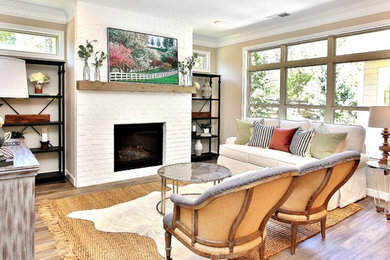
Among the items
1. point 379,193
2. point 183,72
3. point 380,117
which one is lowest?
point 379,193

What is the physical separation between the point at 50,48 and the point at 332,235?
473cm

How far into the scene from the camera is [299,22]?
190 inches

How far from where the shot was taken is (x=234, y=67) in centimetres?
618

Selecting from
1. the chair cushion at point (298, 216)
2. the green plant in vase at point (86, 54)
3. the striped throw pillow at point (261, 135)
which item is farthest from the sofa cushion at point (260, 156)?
the green plant in vase at point (86, 54)

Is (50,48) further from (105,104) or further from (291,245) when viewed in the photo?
(291,245)

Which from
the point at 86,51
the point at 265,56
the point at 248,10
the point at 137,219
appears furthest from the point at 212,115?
the point at 137,219

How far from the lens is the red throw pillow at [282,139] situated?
427 centimetres

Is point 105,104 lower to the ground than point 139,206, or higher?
higher

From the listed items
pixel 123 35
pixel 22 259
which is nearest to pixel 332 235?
pixel 22 259

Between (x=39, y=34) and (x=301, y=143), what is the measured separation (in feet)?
14.3

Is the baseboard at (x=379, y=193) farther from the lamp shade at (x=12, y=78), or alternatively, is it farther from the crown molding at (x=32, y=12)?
the crown molding at (x=32, y=12)

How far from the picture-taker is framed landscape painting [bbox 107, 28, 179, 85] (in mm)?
4408

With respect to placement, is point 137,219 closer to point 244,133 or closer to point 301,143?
point 301,143

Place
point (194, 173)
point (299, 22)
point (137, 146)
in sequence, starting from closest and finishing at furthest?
point (194, 173) < point (299, 22) < point (137, 146)
